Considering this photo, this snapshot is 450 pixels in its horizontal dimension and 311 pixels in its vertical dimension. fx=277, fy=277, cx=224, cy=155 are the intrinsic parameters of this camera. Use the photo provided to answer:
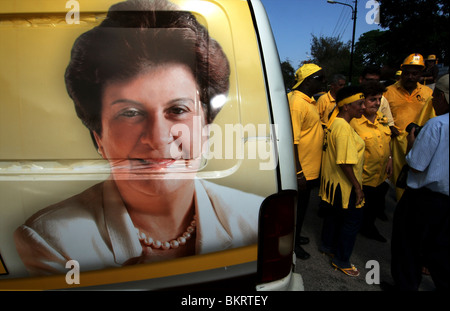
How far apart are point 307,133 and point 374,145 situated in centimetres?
66

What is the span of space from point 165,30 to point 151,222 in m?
0.85

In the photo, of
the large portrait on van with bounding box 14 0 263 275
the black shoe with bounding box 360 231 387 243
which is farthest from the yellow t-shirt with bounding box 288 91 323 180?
the large portrait on van with bounding box 14 0 263 275

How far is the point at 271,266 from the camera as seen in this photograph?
136cm

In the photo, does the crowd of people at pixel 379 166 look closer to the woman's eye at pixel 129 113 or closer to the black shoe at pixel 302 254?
the black shoe at pixel 302 254

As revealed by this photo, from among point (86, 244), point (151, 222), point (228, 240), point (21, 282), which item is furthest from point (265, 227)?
point (21, 282)

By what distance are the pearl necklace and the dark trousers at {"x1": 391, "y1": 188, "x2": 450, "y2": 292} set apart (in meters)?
1.56

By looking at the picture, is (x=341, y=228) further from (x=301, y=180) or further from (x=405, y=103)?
(x=405, y=103)

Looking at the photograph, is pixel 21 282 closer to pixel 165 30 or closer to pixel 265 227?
pixel 265 227

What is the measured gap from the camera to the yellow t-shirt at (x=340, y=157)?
2244 millimetres

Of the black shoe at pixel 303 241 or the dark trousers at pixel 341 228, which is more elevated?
the dark trousers at pixel 341 228

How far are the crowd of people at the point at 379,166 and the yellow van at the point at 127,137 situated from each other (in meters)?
1.20

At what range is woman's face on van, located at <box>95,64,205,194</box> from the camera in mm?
1203

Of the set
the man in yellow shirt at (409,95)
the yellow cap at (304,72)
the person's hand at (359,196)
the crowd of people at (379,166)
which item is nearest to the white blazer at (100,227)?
the crowd of people at (379,166)

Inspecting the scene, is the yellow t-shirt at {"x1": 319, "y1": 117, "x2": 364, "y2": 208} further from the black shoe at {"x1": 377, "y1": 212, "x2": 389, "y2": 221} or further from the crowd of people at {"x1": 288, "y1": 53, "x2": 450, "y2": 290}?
the black shoe at {"x1": 377, "y1": 212, "x2": 389, "y2": 221}
